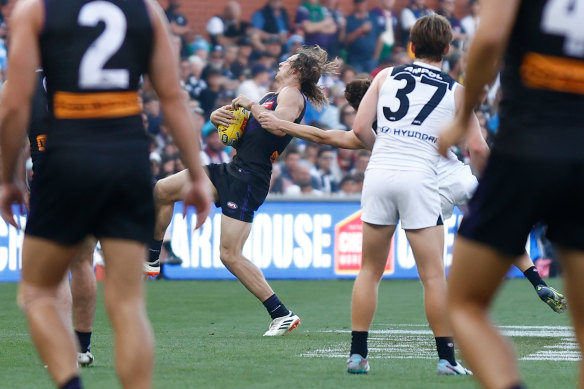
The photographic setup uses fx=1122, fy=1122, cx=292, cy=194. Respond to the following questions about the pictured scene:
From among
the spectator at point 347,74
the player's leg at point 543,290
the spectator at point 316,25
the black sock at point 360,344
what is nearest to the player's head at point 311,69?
the player's leg at point 543,290

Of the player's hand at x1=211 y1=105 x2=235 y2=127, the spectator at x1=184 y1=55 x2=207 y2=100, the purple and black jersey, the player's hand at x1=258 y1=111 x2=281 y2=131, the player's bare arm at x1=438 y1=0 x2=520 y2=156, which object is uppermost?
the player's bare arm at x1=438 y1=0 x2=520 y2=156

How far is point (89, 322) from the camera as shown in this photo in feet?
23.7

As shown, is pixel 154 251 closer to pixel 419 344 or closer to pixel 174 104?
pixel 419 344

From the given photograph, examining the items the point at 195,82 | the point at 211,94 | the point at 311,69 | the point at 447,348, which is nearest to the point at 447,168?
the point at 311,69

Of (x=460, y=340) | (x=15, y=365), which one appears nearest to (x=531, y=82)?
(x=460, y=340)

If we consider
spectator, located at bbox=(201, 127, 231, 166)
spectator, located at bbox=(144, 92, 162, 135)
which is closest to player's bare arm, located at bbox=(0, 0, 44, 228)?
spectator, located at bbox=(201, 127, 231, 166)

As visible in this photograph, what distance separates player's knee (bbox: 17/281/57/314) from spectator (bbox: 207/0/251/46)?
629 inches

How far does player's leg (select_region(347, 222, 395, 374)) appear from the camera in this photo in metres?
A: 6.85

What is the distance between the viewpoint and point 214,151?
17.7 meters

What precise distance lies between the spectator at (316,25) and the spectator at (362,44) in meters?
0.38

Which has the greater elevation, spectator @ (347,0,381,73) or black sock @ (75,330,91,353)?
black sock @ (75,330,91,353)

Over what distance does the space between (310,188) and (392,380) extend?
35.9 feet

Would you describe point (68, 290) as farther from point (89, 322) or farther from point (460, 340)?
point (460, 340)

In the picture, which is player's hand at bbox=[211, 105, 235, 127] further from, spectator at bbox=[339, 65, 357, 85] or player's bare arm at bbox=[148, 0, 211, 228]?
spectator at bbox=[339, 65, 357, 85]
